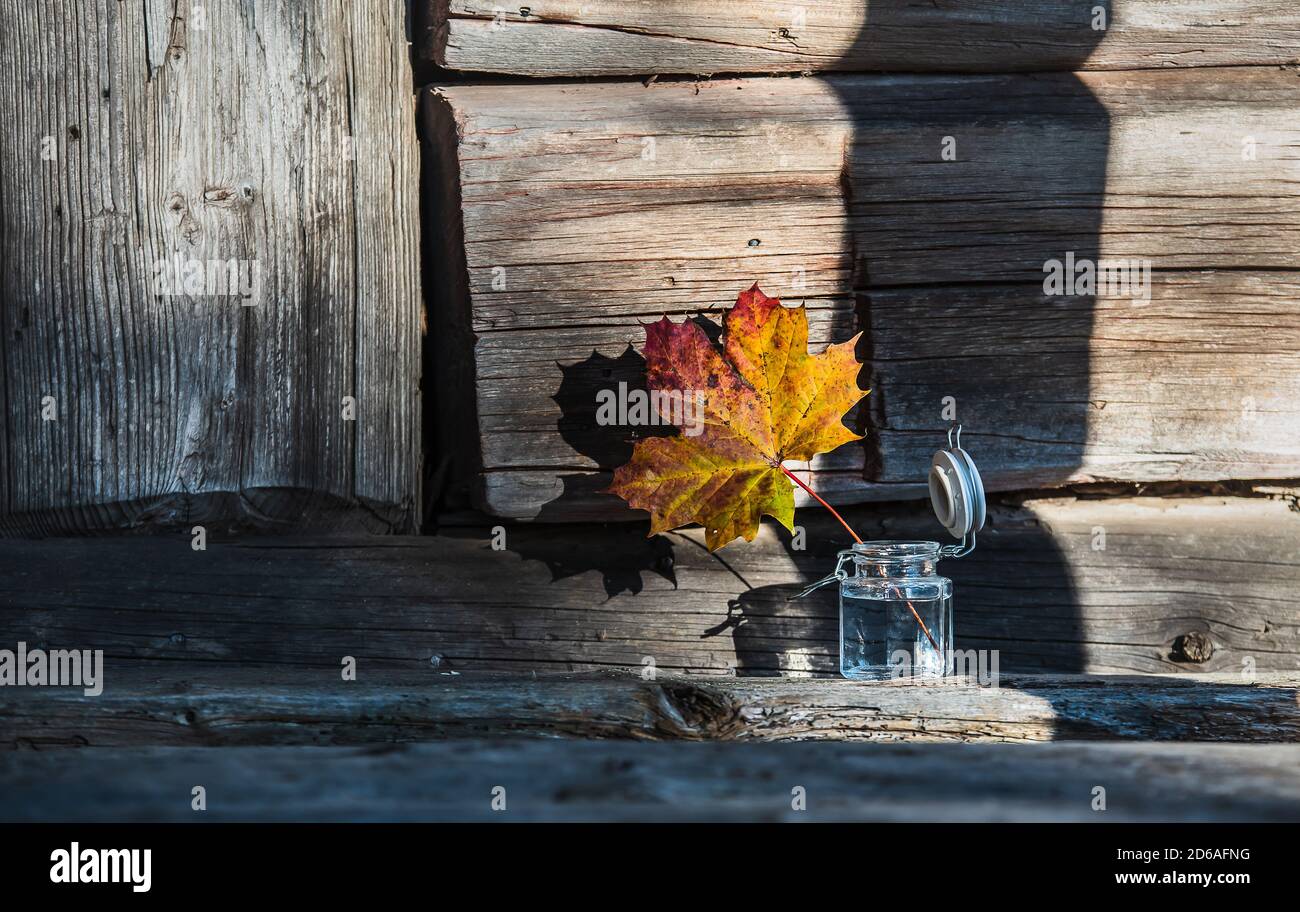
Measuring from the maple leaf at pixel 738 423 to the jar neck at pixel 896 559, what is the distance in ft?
0.51

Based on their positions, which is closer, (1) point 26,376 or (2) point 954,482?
(2) point 954,482

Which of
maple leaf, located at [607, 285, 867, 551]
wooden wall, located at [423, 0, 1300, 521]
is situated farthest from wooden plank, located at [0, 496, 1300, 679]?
maple leaf, located at [607, 285, 867, 551]

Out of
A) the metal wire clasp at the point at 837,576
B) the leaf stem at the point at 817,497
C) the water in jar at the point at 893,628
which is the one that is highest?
the leaf stem at the point at 817,497

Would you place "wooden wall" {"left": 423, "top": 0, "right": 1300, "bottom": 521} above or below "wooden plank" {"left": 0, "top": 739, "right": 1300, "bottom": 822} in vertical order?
above

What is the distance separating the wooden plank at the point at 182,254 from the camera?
2047 millimetres

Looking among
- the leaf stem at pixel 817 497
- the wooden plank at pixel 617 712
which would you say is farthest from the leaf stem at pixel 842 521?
the wooden plank at pixel 617 712

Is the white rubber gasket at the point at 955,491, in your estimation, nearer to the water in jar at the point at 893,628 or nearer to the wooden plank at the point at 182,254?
the water in jar at the point at 893,628

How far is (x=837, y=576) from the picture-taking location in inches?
77.6

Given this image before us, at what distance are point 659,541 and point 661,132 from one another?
2.62 feet

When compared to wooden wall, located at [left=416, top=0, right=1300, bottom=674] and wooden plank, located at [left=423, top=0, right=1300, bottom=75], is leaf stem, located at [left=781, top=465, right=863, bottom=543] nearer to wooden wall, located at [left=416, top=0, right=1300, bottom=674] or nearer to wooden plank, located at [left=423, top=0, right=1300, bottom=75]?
wooden wall, located at [left=416, top=0, right=1300, bottom=674]

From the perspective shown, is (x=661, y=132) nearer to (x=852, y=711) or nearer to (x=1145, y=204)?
(x=1145, y=204)

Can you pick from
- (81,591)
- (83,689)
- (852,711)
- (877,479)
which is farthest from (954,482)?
(81,591)

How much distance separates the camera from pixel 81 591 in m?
2.02

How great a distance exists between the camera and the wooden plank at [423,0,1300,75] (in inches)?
82.9
